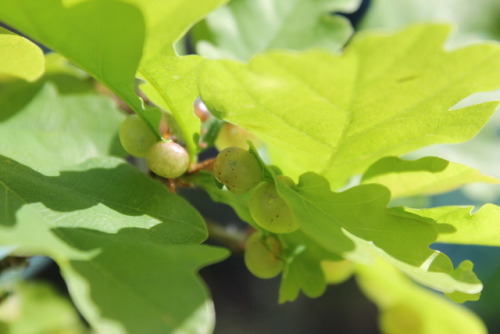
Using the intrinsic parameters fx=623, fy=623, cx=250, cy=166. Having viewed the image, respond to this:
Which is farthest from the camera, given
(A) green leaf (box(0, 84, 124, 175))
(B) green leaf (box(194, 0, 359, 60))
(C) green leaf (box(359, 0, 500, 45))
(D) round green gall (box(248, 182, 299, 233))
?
(C) green leaf (box(359, 0, 500, 45))

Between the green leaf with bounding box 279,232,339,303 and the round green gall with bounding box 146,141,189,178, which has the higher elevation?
the round green gall with bounding box 146,141,189,178

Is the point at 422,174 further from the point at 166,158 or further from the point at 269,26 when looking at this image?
the point at 269,26

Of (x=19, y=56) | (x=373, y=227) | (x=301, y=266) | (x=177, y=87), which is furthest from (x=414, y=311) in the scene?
(x=19, y=56)

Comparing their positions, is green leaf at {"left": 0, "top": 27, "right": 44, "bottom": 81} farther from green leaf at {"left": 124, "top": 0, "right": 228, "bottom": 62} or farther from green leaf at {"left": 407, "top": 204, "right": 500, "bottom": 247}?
green leaf at {"left": 407, "top": 204, "right": 500, "bottom": 247}

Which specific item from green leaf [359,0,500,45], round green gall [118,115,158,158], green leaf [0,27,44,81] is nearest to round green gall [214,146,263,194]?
round green gall [118,115,158,158]

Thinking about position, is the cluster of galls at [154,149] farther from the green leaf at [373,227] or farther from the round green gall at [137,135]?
the green leaf at [373,227]

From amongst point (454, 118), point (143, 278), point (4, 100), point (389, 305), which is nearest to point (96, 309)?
point (143, 278)
